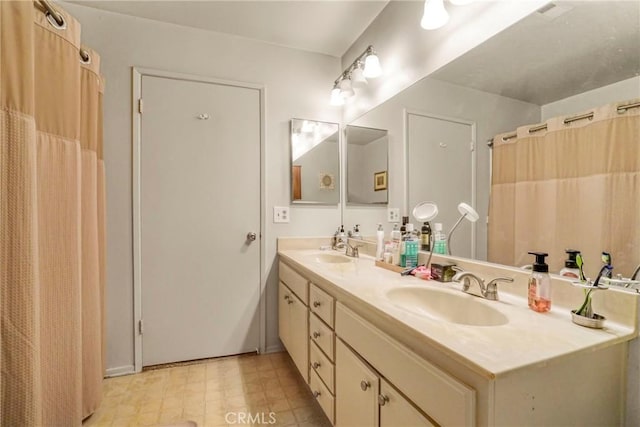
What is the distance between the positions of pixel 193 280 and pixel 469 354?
5.93 feet

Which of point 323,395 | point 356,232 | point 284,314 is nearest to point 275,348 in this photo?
point 284,314

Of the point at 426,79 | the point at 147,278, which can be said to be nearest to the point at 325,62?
the point at 426,79

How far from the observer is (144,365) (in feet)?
6.06

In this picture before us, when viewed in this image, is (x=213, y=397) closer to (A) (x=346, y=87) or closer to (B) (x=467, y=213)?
(B) (x=467, y=213)

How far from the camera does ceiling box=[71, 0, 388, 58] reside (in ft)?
5.66

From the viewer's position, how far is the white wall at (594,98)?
0.74m

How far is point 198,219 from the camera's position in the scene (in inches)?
76.5

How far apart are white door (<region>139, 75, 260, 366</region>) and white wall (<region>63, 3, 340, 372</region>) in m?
0.10

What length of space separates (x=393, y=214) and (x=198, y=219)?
131 centimetres

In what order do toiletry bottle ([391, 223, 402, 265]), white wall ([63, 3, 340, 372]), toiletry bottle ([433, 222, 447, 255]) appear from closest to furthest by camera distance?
toiletry bottle ([433, 222, 447, 255]), toiletry bottle ([391, 223, 402, 265]), white wall ([63, 3, 340, 372])

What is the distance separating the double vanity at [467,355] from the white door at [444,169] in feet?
0.61

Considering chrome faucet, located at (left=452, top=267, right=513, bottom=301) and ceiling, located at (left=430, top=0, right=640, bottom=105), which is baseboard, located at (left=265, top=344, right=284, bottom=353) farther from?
ceiling, located at (left=430, top=0, right=640, bottom=105)

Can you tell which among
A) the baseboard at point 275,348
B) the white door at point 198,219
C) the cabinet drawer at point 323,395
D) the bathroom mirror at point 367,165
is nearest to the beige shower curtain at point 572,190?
the bathroom mirror at point 367,165

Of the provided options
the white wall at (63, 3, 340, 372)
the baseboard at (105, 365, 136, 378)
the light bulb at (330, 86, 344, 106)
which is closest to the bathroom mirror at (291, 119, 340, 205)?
the white wall at (63, 3, 340, 372)
